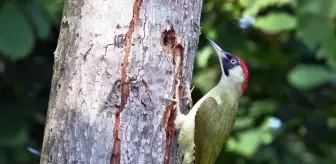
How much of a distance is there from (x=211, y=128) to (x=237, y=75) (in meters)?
0.50

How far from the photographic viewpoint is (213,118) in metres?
4.38

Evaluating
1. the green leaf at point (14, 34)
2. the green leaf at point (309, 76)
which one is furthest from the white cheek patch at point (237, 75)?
the green leaf at point (14, 34)

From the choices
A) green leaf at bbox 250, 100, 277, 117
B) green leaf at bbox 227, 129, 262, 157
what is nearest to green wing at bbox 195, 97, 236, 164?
green leaf at bbox 227, 129, 262, 157

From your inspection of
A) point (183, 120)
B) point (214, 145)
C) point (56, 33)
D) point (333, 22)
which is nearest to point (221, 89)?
point (214, 145)

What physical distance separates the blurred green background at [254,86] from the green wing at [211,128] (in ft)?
2.64

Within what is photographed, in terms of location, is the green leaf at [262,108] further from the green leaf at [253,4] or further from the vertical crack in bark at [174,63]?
the vertical crack in bark at [174,63]

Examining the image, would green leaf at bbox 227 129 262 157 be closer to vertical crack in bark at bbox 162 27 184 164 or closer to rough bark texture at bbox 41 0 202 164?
vertical crack in bark at bbox 162 27 184 164

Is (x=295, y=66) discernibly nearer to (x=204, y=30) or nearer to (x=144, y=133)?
(x=204, y=30)

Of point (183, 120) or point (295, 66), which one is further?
point (295, 66)

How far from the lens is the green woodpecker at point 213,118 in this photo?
4094mm

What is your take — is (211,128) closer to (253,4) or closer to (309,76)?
(253,4)

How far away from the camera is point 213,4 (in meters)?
5.45

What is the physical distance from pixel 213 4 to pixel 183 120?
175 cm

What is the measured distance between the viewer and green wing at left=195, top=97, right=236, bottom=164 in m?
4.24
